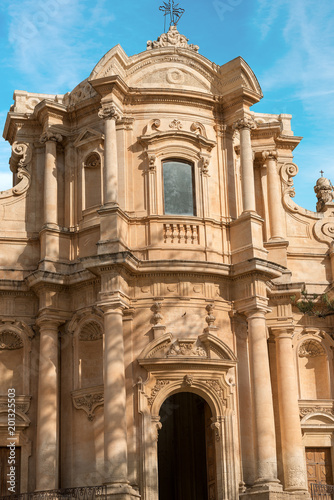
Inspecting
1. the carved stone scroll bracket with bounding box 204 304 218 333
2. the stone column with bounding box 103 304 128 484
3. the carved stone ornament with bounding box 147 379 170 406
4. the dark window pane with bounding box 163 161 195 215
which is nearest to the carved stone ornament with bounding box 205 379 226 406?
the carved stone ornament with bounding box 147 379 170 406

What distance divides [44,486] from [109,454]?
7.30 ft

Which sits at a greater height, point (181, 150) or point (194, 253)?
point (181, 150)

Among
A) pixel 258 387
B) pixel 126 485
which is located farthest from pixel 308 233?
pixel 126 485

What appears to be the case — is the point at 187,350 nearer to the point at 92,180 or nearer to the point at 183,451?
the point at 92,180

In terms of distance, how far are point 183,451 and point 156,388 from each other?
6.10 metres

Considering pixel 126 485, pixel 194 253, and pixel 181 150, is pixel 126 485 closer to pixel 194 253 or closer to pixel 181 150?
pixel 194 253

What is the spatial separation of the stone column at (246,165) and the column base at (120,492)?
824cm

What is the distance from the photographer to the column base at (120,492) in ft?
69.8

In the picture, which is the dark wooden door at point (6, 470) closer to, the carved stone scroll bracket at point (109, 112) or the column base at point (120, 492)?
the column base at point (120, 492)

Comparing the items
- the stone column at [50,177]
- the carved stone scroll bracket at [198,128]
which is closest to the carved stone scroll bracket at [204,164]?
the carved stone scroll bracket at [198,128]

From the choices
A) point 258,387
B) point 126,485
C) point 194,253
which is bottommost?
point 126,485

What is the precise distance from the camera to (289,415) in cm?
2469

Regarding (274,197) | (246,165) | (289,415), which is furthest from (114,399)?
(274,197)

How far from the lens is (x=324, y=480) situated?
25.1 metres
